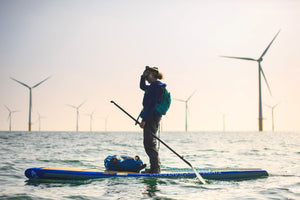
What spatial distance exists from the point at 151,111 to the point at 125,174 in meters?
1.75

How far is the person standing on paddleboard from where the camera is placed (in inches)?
305

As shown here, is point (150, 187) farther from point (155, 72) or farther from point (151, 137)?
point (155, 72)

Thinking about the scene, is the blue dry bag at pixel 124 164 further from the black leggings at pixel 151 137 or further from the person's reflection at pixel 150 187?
the person's reflection at pixel 150 187

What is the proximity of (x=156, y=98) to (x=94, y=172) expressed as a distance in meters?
2.40

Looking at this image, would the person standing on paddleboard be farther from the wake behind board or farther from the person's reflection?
the wake behind board

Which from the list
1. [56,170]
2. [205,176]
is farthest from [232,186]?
[56,170]

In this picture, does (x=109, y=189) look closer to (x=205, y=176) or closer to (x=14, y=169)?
(x=205, y=176)

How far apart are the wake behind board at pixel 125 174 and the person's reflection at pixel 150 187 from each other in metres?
0.26

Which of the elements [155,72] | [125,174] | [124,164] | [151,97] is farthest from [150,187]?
[155,72]

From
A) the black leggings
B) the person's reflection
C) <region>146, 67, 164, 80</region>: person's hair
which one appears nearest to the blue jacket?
the black leggings

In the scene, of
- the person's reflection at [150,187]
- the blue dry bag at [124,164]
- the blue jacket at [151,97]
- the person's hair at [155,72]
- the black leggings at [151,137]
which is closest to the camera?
the person's reflection at [150,187]

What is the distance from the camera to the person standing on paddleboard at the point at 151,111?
7746 millimetres

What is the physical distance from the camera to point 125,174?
802 cm

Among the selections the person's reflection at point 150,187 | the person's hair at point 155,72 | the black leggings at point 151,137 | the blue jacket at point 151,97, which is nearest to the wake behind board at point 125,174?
the person's reflection at point 150,187
